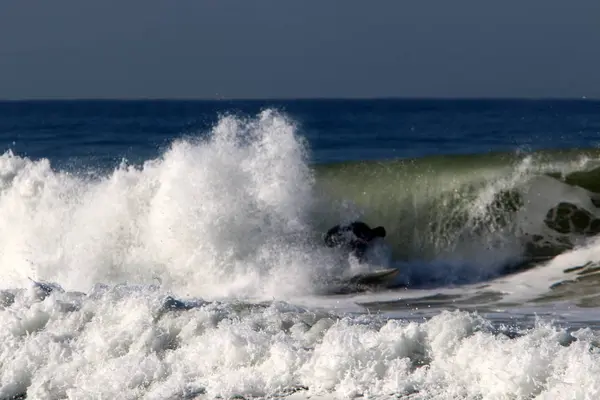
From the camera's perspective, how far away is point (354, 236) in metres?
13.1

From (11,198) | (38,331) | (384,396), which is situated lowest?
(384,396)

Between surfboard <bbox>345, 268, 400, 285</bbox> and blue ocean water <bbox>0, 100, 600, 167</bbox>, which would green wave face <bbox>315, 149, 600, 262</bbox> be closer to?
surfboard <bbox>345, 268, 400, 285</bbox>

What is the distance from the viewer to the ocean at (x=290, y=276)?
23.0ft

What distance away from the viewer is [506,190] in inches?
567

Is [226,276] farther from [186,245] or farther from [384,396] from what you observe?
[384,396]

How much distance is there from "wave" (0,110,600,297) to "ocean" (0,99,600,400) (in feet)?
0.10

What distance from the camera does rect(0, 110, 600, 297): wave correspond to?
496 inches

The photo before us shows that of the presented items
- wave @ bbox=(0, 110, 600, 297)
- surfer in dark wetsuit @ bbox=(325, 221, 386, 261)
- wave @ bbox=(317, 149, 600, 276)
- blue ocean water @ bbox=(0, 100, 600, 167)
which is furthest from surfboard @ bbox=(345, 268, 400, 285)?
blue ocean water @ bbox=(0, 100, 600, 167)

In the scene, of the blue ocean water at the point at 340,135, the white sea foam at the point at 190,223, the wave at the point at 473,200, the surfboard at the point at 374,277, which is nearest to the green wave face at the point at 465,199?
the wave at the point at 473,200

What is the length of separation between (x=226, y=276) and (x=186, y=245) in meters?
0.75

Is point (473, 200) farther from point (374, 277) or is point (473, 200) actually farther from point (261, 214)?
point (261, 214)

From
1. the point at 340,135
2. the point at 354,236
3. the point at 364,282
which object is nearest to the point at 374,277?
the point at 364,282

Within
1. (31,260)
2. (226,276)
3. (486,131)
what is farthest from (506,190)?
(486,131)

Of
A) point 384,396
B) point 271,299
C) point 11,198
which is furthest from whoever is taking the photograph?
point 11,198
